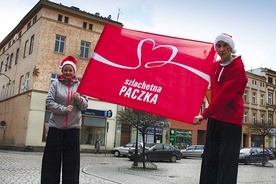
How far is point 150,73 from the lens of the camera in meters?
4.18

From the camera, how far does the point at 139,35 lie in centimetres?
441

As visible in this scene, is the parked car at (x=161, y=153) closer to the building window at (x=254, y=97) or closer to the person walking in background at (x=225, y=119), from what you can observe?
the person walking in background at (x=225, y=119)

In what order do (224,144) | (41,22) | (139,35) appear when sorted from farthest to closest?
(41,22)
(139,35)
(224,144)

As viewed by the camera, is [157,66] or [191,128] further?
[191,128]

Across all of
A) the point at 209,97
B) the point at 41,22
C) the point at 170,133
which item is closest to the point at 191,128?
the point at 170,133

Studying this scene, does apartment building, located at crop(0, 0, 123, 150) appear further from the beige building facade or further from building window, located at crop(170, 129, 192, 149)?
building window, located at crop(170, 129, 192, 149)

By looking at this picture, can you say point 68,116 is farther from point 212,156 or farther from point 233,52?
point 233,52

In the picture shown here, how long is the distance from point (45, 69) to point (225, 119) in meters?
29.2

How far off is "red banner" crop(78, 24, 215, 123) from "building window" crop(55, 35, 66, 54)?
94.8 ft

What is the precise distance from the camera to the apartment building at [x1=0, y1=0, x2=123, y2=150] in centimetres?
2994

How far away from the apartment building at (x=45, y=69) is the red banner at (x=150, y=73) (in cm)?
2660

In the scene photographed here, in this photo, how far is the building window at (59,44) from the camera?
32.0m

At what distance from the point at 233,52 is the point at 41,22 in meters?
29.9

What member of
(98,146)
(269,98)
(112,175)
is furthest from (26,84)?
(269,98)
